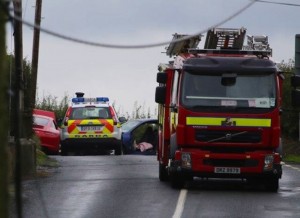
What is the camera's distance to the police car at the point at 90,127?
3709 centimetres

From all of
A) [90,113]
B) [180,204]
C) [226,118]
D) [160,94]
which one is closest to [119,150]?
[90,113]

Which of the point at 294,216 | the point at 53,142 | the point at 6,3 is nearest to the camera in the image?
the point at 6,3

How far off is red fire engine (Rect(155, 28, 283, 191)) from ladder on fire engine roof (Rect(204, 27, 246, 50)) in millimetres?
1234

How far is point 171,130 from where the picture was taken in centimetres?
2198

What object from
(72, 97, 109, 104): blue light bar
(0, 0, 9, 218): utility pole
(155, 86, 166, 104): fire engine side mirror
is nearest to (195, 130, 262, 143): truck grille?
(155, 86, 166, 104): fire engine side mirror

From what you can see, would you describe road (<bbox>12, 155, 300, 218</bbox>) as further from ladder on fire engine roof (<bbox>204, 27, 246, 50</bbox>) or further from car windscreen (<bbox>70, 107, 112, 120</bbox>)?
car windscreen (<bbox>70, 107, 112, 120</bbox>)

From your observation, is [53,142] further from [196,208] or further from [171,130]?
[196,208]

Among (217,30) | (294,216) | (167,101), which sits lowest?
(294,216)

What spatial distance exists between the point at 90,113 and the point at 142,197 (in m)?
17.5

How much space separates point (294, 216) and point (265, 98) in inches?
166

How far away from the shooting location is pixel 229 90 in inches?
825

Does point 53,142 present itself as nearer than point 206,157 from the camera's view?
No

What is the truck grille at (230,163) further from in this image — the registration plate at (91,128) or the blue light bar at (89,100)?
the blue light bar at (89,100)

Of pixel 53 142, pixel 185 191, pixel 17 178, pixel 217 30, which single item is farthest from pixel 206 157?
pixel 53 142
